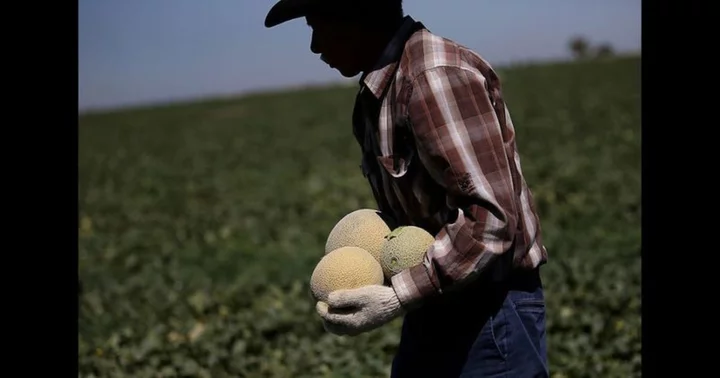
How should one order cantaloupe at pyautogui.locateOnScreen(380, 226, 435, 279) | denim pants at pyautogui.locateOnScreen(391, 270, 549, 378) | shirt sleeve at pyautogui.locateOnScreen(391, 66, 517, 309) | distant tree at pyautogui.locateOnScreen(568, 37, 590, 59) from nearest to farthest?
1. shirt sleeve at pyautogui.locateOnScreen(391, 66, 517, 309)
2. cantaloupe at pyautogui.locateOnScreen(380, 226, 435, 279)
3. denim pants at pyautogui.locateOnScreen(391, 270, 549, 378)
4. distant tree at pyautogui.locateOnScreen(568, 37, 590, 59)

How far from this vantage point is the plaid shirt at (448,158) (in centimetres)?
257

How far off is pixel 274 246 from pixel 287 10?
8.17 m

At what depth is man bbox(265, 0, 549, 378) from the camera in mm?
2590

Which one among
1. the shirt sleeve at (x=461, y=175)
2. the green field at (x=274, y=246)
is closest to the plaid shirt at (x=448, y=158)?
the shirt sleeve at (x=461, y=175)

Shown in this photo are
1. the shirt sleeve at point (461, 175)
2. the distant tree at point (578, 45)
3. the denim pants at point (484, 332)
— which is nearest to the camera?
the shirt sleeve at point (461, 175)

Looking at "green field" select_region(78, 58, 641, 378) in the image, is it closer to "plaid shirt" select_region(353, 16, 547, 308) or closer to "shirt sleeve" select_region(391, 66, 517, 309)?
"plaid shirt" select_region(353, 16, 547, 308)

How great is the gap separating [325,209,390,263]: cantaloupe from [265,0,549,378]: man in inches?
2.8

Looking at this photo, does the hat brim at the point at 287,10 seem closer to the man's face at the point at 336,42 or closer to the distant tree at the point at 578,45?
the man's face at the point at 336,42

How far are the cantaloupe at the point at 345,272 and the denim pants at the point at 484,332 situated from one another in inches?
8.9

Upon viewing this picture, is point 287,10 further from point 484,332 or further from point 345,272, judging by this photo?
point 484,332

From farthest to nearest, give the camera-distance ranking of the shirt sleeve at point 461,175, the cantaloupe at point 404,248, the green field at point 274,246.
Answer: the green field at point 274,246 < the cantaloupe at point 404,248 < the shirt sleeve at point 461,175

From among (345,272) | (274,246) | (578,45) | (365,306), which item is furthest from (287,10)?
(578,45)

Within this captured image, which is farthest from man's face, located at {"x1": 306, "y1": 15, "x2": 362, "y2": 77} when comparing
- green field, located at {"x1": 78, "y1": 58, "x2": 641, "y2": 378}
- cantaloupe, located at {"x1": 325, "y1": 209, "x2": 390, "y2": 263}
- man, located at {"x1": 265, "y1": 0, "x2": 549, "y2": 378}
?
green field, located at {"x1": 78, "y1": 58, "x2": 641, "y2": 378}
